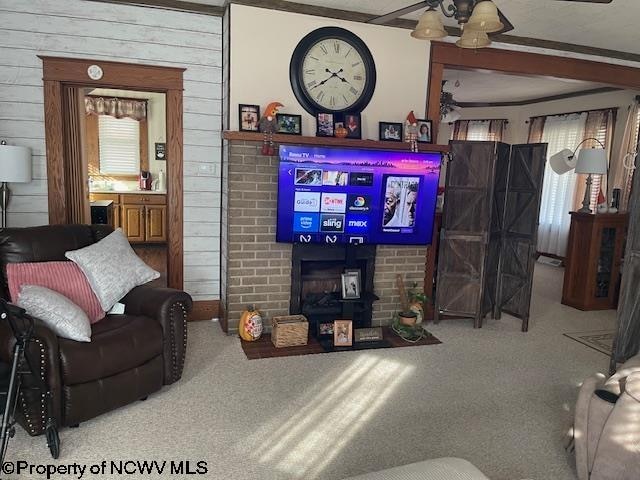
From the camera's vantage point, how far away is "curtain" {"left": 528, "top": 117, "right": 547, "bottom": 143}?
25.0ft

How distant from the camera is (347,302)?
4.12 metres

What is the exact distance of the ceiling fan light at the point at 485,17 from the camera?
220cm

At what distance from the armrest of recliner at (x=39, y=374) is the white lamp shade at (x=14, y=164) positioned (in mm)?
1457

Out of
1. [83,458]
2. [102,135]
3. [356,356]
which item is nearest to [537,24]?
[356,356]

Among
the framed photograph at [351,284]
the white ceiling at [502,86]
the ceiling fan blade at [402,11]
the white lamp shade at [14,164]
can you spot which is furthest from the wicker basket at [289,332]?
the white ceiling at [502,86]

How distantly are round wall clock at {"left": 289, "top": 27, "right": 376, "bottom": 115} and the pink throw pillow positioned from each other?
84.0 inches

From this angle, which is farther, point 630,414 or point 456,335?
point 456,335

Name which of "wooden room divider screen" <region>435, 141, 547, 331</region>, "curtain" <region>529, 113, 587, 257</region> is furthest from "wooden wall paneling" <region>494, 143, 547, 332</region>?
"curtain" <region>529, 113, 587, 257</region>

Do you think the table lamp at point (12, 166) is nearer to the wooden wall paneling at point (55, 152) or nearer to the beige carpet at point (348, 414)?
the wooden wall paneling at point (55, 152)

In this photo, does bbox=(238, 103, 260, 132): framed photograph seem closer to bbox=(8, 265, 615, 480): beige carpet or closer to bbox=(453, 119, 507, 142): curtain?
bbox=(8, 265, 615, 480): beige carpet

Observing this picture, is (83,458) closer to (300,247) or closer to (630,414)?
(300,247)

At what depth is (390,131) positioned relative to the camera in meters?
4.15

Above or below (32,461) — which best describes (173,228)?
above

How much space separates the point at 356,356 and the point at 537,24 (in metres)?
3.14
